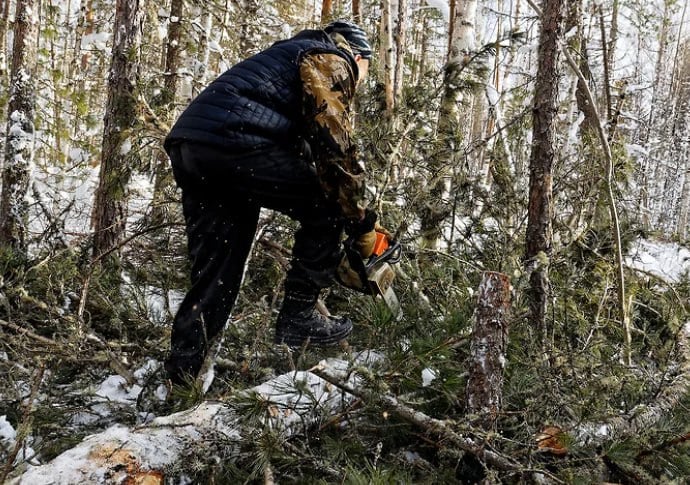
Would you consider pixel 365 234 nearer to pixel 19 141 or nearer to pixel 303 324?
pixel 303 324

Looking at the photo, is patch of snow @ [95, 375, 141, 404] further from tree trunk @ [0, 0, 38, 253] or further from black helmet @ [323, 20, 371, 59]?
tree trunk @ [0, 0, 38, 253]

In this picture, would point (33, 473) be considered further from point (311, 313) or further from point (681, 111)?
point (681, 111)

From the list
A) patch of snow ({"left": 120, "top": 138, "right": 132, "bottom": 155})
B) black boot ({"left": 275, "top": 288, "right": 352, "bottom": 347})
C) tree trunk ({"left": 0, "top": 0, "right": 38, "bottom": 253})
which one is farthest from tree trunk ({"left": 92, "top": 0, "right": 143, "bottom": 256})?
black boot ({"left": 275, "top": 288, "right": 352, "bottom": 347})

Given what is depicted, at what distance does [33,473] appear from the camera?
132 centimetres

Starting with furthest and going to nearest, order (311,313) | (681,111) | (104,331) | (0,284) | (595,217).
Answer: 1. (681,111)
2. (595,217)
3. (104,331)
4. (0,284)
5. (311,313)

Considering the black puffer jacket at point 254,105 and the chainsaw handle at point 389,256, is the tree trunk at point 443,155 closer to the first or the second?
the chainsaw handle at point 389,256

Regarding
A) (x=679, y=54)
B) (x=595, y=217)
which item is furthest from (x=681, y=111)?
(x=595, y=217)

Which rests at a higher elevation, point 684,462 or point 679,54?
point 679,54

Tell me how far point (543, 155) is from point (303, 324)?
145 cm

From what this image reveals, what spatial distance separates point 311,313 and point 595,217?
87.2 inches

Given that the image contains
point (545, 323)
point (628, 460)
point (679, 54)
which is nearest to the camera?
point (628, 460)

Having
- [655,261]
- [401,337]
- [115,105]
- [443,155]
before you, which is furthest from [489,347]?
[655,261]

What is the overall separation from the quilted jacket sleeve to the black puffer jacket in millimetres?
86

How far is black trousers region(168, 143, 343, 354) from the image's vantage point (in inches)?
95.9
